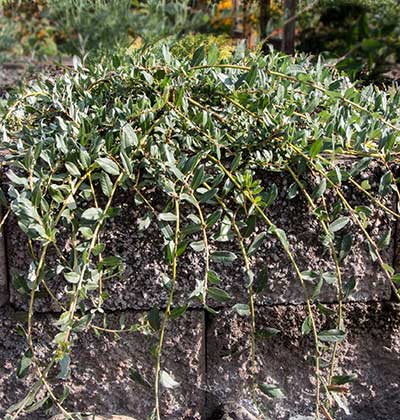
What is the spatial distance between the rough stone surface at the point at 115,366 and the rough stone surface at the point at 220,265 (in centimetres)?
8

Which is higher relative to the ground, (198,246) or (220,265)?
(198,246)

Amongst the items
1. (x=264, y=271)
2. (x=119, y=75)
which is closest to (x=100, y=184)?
(x=119, y=75)

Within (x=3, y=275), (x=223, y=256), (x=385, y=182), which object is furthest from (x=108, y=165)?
(x=385, y=182)

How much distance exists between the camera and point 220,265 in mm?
1690

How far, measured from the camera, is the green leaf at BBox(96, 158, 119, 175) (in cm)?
147

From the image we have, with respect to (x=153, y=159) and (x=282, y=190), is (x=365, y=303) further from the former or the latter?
(x=153, y=159)

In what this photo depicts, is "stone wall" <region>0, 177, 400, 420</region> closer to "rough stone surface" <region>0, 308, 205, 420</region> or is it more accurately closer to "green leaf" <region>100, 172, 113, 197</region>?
"rough stone surface" <region>0, 308, 205, 420</region>

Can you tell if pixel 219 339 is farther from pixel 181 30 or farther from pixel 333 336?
pixel 181 30

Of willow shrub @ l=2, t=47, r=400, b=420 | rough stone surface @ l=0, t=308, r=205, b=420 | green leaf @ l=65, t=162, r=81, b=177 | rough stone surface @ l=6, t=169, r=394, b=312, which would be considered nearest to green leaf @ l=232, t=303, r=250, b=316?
willow shrub @ l=2, t=47, r=400, b=420

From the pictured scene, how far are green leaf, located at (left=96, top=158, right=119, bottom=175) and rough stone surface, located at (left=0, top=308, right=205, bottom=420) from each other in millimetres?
424

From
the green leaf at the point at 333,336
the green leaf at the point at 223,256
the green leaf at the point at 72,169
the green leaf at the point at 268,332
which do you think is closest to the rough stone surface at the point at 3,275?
the green leaf at the point at 72,169

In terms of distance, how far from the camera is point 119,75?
1.76 meters

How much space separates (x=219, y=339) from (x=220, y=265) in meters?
0.23

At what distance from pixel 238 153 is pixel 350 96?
0.42 m
